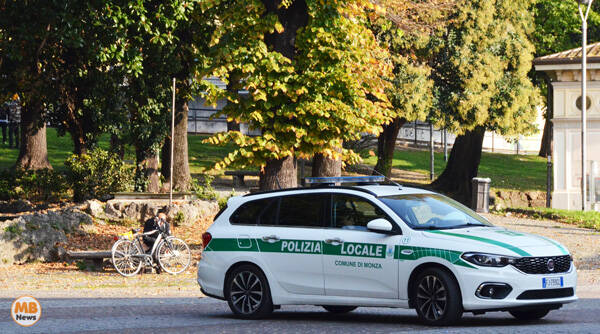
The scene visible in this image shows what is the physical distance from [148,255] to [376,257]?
1114 centimetres

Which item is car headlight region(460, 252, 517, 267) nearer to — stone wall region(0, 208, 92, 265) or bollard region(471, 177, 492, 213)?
stone wall region(0, 208, 92, 265)

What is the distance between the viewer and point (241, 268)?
12.2 metres

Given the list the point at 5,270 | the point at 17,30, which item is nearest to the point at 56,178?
the point at 17,30

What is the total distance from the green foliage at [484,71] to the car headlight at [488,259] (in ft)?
83.8

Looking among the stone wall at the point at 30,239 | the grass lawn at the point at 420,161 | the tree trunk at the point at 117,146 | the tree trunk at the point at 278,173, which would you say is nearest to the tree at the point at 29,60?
the tree trunk at the point at 117,146

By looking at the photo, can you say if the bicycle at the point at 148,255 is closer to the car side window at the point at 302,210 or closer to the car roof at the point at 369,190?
the car roof at the point at 369,190

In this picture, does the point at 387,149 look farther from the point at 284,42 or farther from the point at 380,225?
the point at 380,225

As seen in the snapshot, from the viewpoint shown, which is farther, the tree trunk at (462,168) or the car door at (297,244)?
the tree trunk at (462,168)

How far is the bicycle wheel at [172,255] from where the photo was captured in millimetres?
21266

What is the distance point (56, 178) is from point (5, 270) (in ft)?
35.9

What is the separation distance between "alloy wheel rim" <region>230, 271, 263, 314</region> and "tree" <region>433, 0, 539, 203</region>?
24.2 metres

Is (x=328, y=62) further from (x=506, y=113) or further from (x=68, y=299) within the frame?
(x=506, y=113)

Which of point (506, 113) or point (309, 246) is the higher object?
point (506, 113)

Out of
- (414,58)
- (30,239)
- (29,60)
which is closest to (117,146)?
(29,60)
